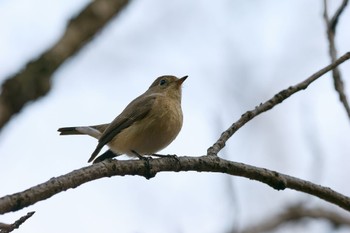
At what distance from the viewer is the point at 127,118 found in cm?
633

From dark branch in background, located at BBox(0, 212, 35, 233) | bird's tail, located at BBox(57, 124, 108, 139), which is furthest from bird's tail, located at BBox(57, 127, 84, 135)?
dark branch in background, located at BBox(0, 212, 35, 233)

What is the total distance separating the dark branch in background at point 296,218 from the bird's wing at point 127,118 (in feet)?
9.06

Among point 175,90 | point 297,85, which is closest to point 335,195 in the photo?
point 297,85

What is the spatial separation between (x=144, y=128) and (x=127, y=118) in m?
0.42

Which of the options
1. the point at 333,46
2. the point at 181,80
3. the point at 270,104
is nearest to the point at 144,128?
the point at 181,80

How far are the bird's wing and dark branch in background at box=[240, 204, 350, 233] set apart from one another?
109 inches

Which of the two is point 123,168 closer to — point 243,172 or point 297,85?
point 243,172

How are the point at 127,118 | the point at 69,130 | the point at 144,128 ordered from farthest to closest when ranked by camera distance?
the point at 69,130 → the point at 127,118 → the point at 144,128

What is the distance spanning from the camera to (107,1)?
4.63 feet

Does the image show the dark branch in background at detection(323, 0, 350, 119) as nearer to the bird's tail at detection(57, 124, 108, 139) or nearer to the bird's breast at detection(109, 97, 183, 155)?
the bird's breast at detection(109, 97, 183, 155)

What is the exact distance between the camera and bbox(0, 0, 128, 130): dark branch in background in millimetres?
1038

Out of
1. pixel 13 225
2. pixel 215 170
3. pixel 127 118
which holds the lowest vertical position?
pixel 13 225

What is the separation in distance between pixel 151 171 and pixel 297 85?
4.02ft

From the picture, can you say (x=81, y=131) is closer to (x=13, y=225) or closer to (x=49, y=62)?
(x=13, y=225)
